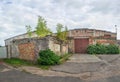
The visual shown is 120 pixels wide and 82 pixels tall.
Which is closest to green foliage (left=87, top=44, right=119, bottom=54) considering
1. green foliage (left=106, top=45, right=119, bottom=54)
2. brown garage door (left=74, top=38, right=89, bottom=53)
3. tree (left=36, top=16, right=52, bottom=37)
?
green foliage (left=106, top=45, right=119, bottom=54)

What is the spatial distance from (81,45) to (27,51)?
16686 mm

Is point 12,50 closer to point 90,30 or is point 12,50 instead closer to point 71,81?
point 71,81

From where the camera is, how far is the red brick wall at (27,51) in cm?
1791

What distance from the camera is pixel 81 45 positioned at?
3384 centimetres

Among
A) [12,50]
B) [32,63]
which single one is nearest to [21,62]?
[32,63]

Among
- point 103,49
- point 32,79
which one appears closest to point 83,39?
point 103,49

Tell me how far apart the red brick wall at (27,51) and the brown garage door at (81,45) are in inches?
628

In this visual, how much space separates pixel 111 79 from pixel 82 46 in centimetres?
2270

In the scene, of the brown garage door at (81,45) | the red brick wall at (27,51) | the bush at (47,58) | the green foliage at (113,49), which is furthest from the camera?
the brown garage door at (81,45)

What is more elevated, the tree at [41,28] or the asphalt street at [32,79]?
the tree at [41,28]

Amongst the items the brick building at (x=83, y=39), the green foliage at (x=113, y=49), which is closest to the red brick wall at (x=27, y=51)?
the brick building at (x=83, y=39)

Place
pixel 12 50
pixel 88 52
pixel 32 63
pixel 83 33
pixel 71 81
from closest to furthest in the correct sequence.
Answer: pixel 71 81 < pixel 32 63 < pixel 12 50 < pixel 88 52 < pixel 83 33

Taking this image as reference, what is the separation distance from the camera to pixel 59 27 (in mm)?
24859

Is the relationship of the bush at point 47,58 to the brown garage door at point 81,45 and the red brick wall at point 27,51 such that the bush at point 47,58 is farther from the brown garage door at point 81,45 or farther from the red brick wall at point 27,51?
the brown garage door at point 81,45
